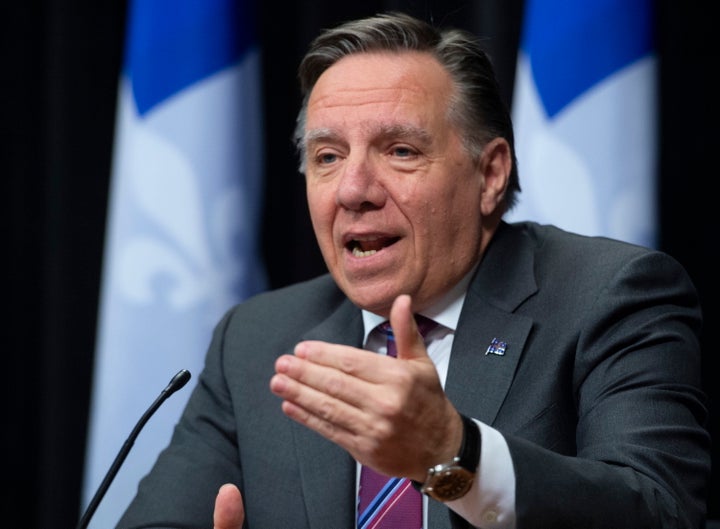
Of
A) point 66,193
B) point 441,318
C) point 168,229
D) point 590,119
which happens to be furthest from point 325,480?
point 66,193

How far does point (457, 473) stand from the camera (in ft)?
5.58

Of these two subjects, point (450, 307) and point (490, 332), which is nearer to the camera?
point (490, 332)

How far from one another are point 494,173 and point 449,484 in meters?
1.15

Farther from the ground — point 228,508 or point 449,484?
point 449,484

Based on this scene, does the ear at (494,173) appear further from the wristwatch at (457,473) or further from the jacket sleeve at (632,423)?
the wristwatch at (457,473)

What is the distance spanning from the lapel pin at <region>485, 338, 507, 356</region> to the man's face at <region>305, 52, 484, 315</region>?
0.23m

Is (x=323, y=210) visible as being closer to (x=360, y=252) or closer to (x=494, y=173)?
(x=360, y=252)

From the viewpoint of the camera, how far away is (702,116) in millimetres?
3234

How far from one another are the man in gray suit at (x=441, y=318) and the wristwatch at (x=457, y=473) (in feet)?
0.73

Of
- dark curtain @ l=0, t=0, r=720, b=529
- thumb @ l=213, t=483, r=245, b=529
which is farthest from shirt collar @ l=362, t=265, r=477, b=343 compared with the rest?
dark curtain @ l=0, t=0, r=720, b=529

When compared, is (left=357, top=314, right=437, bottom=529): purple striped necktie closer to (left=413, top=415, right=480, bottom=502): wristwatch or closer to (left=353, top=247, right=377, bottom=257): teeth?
(left=353, top=247, right=377, bottom=257): teeth

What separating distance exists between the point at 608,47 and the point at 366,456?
1822 mm

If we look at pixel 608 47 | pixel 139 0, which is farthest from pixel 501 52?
pixel 139 0

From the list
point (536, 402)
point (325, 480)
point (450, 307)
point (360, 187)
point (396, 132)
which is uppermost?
point (396, 132)
